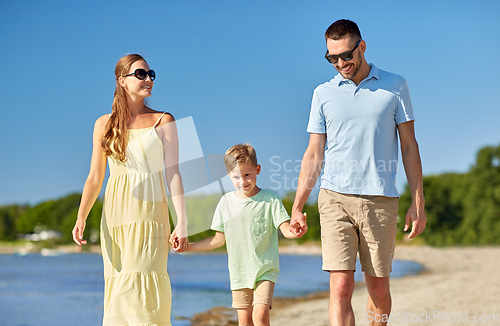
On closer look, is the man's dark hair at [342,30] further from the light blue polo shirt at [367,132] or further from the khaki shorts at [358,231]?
the khaki shorts at [358,231]

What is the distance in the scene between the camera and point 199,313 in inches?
535

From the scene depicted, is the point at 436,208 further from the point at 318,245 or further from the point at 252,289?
the point at 252,289

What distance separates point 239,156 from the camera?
13.2 ft

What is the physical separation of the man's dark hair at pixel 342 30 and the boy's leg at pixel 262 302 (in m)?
1.89

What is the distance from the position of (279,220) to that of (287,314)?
30.1ft

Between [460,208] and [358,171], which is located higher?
[358,171]

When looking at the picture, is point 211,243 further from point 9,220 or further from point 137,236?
point 9,220

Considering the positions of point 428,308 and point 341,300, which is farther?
point 428,308

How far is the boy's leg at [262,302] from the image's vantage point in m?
3.69

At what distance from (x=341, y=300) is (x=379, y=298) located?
403mm

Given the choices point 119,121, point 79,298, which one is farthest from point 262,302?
point 79,298

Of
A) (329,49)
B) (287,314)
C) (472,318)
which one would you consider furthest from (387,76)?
(287,314)

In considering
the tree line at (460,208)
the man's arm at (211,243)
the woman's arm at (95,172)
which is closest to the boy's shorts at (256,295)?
the man's arm at (211,243)

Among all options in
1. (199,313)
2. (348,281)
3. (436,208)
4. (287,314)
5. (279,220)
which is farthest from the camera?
(436,208)
